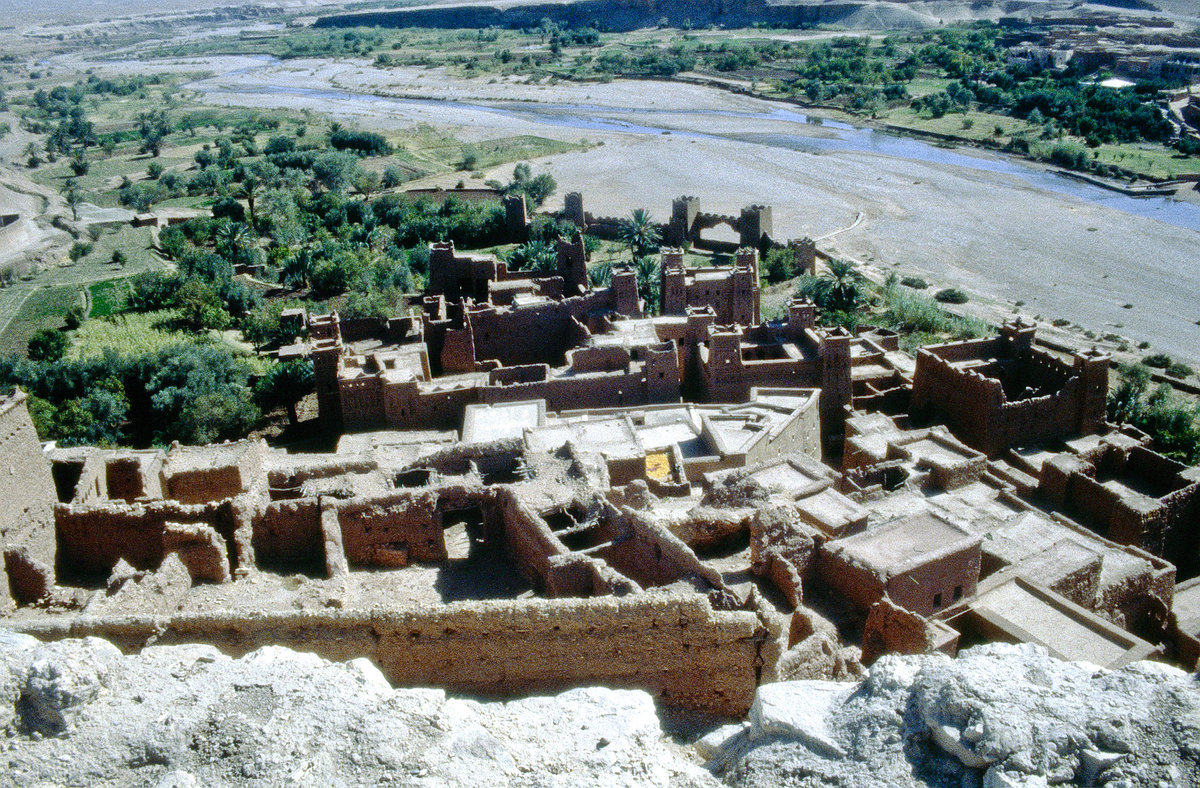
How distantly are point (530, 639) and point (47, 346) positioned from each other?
3983 cm

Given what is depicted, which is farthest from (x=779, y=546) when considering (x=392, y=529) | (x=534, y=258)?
(x=534, y=258)

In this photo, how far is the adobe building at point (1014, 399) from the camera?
28.1 m

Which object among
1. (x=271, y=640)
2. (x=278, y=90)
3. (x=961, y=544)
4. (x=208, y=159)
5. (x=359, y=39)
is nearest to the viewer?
(x=271, y=640)

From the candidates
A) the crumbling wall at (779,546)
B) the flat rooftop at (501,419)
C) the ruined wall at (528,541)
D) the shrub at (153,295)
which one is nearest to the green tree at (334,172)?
the shrub at (153,295)

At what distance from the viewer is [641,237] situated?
56.6 metres

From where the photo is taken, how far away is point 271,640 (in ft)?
40.6

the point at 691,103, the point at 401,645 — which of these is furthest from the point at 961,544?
the point at 691,103

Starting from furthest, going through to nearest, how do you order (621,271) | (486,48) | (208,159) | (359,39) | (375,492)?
(359,39)
(486,48)
(208,159)
(621,271)
(375,492)

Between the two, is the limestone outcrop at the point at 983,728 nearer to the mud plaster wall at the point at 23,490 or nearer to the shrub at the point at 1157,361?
the mud plaster wall at the point at 23,490

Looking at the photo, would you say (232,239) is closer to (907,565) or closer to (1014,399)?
(1014,399)

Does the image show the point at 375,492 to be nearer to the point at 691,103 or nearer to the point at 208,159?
the point at 208,159

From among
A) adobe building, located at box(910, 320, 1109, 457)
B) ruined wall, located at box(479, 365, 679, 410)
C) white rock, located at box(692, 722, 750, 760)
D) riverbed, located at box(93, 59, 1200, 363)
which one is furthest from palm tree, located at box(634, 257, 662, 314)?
white rock, located at box(692, 722, 750, 760)

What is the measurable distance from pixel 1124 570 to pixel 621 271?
2086 centimetres

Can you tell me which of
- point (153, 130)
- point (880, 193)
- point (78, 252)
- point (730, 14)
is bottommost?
point (78, 252)
